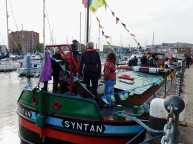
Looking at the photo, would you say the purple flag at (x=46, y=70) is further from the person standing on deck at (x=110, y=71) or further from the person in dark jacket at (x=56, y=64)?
the person standing on deck at (x=110, y=71)

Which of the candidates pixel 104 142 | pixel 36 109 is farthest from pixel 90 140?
pixel 36 109

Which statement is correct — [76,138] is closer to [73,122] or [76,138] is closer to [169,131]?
[73,122]

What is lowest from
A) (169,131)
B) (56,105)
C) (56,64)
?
(56,105)

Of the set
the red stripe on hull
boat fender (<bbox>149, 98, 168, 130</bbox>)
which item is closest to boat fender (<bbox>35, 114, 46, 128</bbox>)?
the red stripe on hull

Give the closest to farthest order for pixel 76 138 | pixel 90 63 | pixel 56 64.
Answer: pixel 76 138 → pixel 90 63 → pixel 56 64

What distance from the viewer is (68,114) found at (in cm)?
416

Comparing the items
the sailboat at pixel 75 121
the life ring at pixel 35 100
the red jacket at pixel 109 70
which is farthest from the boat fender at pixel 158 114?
the life ring at pixel 35 100

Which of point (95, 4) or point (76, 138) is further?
point (95, 4)

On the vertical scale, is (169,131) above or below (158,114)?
above

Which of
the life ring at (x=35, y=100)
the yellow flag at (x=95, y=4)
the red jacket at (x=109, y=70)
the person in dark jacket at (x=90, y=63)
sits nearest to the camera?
the life ring at (x=35, y=100)

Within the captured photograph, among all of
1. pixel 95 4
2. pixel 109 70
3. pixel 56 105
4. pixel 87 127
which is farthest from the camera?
pixel 95 4

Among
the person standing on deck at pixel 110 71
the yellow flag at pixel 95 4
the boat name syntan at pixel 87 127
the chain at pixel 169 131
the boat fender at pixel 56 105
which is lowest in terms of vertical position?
the boat name syntan at pixel 87 127

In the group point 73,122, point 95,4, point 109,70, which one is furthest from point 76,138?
point 95,4

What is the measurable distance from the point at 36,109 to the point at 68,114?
93 centimetres
